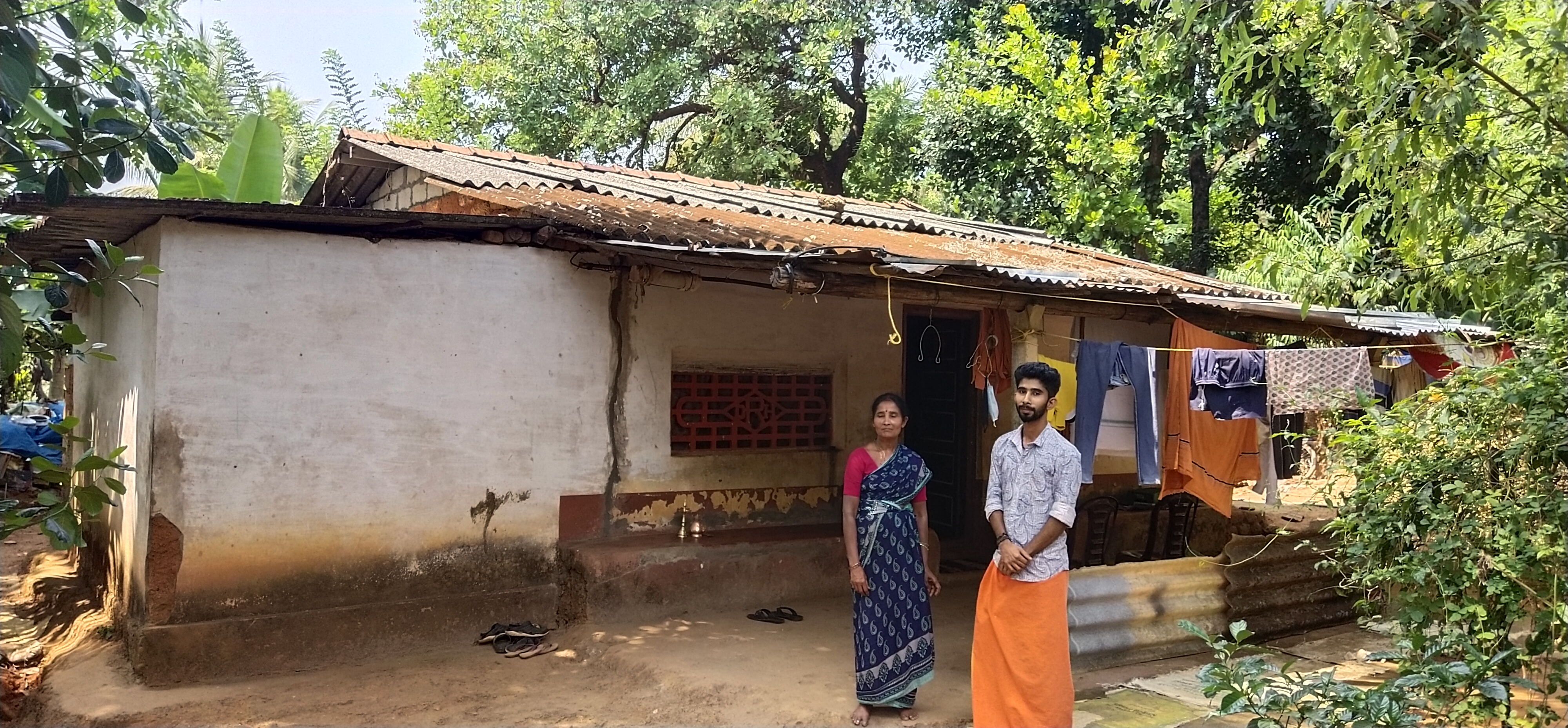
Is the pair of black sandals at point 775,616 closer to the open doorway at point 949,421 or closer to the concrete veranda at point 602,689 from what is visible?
the concrete veranda at point 602,689

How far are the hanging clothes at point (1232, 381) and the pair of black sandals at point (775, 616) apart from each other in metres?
2.77

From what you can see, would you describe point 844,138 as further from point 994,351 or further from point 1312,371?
point 1312,371

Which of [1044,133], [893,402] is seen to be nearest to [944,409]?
[893,402]

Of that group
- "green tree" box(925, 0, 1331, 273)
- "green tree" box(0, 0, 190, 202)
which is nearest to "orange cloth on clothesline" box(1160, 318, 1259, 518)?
"green tree" box(0, 0, 190, 202)

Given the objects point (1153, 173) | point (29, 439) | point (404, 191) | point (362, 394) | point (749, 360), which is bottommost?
point (29, 439)

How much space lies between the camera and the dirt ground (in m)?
4.63

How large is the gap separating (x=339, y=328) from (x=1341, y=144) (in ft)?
15.7

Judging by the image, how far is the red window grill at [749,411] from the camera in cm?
675

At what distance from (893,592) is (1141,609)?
179 cm

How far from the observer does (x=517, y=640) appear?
18.7 ft

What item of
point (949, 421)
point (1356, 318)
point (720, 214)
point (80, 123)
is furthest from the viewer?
point (949, 421)

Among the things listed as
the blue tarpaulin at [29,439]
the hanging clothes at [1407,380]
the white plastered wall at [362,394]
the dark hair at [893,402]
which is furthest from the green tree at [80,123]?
the blue tarpaulin at [29,439]

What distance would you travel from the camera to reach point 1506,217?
4012 mm

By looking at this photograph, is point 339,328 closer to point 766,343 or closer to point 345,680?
point 345,680
